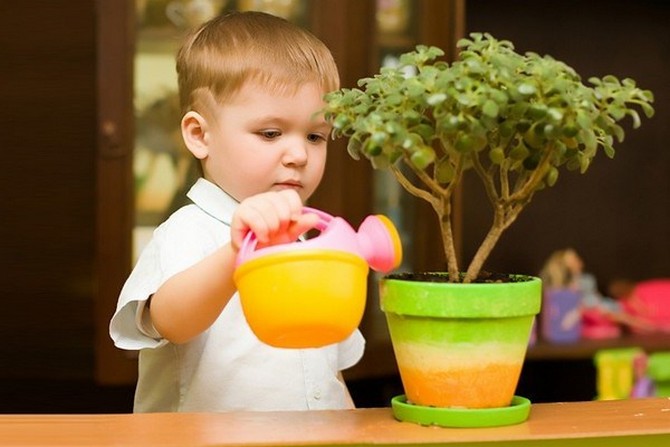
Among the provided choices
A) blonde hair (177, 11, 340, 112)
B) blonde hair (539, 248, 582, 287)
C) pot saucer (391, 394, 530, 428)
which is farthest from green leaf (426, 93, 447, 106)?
blonde hair (539, 248, 582, 287)

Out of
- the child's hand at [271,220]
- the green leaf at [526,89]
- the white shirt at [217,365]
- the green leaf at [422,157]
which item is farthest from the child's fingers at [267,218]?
the white shirt at [217,365]

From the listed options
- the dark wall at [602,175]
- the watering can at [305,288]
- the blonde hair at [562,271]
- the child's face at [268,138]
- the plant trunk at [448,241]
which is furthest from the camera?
the dark wall at [602,175]

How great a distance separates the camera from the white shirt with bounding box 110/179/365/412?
1258 millimetres

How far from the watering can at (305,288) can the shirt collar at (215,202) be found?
1.37 feet

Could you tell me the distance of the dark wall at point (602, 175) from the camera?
3779 mm

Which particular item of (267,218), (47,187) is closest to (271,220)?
(267,218)

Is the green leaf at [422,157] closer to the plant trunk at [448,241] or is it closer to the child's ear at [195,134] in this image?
the plant trunk at [448,241]

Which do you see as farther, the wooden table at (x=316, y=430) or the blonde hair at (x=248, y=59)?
the blonde hair at (x=248, y=59)

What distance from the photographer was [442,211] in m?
1.00

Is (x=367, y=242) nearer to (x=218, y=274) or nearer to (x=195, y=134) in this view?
(x=218, y=274)

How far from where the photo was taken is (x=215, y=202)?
1311 millimetres

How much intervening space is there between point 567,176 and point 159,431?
126 inches

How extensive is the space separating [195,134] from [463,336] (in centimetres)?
52

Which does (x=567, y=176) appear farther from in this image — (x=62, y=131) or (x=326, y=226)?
(x=326, y=226)
